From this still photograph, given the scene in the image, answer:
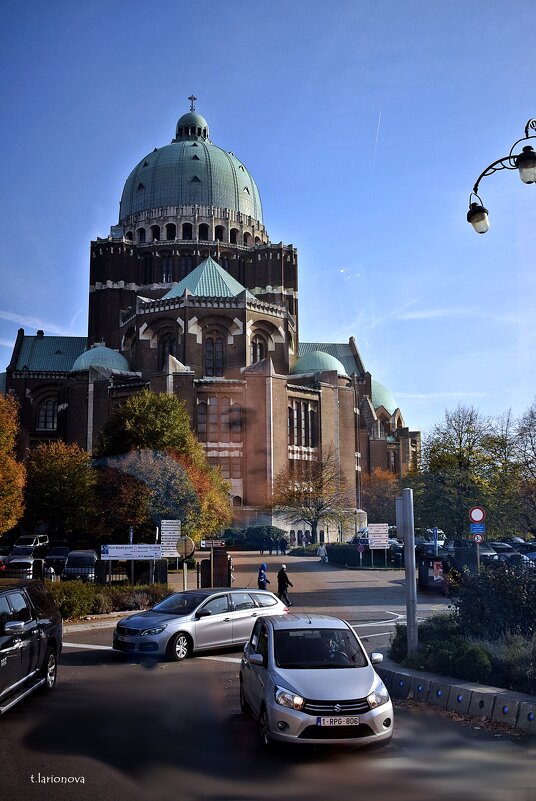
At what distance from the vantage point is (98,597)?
Answer: 21.4 metres

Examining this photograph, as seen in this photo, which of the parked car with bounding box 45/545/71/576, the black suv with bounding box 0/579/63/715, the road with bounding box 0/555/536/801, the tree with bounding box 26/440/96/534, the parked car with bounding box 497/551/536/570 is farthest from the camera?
the tree with bounding box 26/440/96/534

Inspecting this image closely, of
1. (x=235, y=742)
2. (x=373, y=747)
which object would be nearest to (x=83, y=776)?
(x=235, y=742)

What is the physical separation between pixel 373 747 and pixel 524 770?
138cm

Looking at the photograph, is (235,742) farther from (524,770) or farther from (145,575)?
(145,575)

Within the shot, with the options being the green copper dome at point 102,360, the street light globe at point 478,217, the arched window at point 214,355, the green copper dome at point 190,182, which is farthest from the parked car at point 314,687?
the green copper dome at point 190,182

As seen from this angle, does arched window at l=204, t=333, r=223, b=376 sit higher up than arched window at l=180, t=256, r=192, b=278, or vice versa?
arched window at l=180, t=256, r=192, b=278

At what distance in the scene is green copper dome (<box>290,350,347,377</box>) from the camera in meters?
72.1

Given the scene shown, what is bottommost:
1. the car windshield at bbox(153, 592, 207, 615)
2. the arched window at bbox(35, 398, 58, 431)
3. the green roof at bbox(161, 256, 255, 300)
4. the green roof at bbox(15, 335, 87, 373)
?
the car windshield at bbox(153, 592, 207, 615)

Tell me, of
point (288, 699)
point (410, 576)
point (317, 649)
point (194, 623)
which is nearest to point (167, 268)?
point (194, 623)

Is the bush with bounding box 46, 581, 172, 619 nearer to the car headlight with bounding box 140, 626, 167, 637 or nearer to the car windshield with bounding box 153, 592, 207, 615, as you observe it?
the car windshield with bounding box 153, 592, 207, 615

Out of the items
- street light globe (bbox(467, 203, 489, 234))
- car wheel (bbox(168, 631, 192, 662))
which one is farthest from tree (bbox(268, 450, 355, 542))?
street light globe (bbox(467, 203, 489, 234))

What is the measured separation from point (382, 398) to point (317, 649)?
92765 millimetres

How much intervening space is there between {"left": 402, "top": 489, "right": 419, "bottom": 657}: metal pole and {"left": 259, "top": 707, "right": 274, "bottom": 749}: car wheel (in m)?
4.65

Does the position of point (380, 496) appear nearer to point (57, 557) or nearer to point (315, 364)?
point (315, 364)
